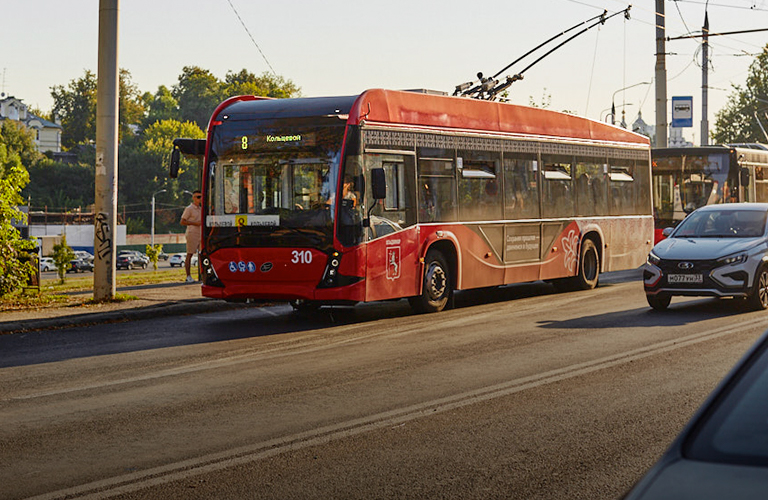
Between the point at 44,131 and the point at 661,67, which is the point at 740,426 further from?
the point at 44,131

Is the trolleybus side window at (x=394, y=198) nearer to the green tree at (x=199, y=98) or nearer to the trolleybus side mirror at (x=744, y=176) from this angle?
the trolleybus side mirror at (x=744, y=176)

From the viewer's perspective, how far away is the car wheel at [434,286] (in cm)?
1603

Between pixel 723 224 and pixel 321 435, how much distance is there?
10609mm

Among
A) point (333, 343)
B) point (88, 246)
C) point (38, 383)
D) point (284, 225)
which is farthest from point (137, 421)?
point (88, 246)

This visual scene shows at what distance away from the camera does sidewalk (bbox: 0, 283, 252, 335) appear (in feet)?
47.0

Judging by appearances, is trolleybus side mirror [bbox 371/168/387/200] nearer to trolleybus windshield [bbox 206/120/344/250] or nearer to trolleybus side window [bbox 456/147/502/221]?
trolleybus windshield [bbox 206/120/344/250]

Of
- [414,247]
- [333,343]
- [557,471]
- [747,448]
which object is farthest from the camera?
[414,247]

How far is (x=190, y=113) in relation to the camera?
161 metres

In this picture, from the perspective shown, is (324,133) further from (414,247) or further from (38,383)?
(38,383)

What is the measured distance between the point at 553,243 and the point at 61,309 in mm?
8123

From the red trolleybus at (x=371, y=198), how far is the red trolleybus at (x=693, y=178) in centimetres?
1226

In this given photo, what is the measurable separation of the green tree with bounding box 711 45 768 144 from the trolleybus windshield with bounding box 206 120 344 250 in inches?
3618

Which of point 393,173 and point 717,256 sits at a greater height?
point 393,173

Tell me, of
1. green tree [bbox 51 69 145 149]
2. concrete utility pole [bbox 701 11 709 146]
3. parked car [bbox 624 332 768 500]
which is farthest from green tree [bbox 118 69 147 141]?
parked car [bbox 624 332 768 500]
